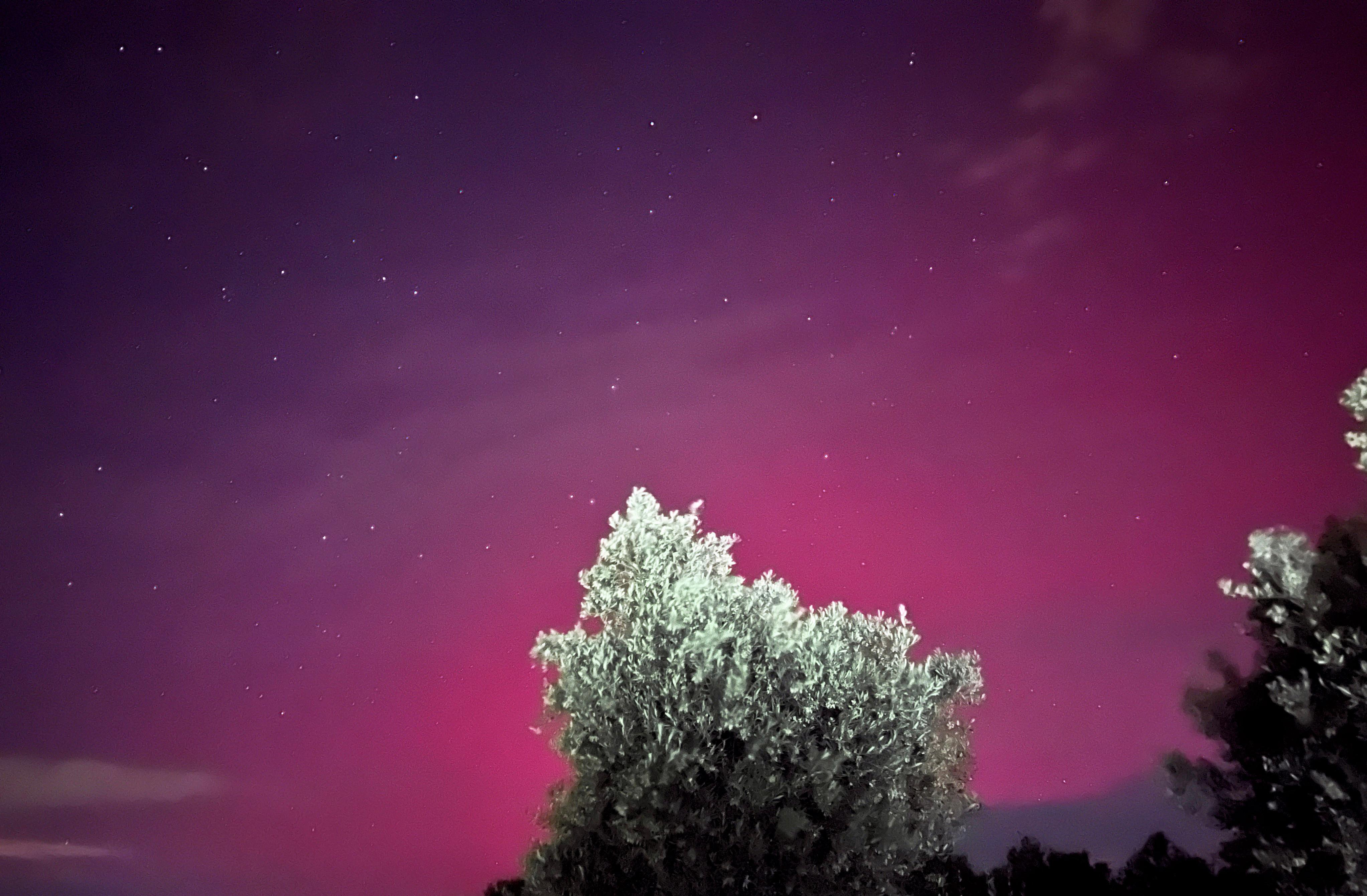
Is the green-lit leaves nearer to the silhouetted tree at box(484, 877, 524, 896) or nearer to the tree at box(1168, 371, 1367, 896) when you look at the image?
the tree at box(1168, 371, 1367, 896)

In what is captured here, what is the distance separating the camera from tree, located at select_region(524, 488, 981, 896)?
17.6 meters

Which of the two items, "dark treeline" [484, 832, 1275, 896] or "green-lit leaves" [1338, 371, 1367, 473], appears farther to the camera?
"dark treeline" [484, 832, 1275, 896]

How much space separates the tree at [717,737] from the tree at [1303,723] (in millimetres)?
7040

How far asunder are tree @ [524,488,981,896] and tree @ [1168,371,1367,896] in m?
7.04

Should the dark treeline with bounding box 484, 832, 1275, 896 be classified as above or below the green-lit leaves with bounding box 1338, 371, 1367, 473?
below

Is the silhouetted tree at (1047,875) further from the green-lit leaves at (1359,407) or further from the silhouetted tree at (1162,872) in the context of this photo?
the green-lit leaves at (1359,407)

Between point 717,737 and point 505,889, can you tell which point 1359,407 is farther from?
point 505,889

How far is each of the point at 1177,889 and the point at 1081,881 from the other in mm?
6684

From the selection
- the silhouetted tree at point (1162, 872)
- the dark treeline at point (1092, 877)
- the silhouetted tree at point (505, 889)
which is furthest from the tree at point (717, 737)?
the silhouetted tree at point (505, 889)

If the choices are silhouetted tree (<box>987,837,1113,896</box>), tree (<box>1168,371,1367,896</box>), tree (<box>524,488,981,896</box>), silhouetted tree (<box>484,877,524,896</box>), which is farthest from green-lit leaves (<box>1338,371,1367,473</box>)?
silhouetted tree (<box>484,877,524,896</box>)

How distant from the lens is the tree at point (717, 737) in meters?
17.6

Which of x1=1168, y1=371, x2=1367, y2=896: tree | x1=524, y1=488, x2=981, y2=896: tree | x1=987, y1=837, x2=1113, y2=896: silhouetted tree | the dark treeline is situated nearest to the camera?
x1=524, y1=488, x2=981, y2=896: tree

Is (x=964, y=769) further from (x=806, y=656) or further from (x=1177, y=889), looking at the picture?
(x=1177, y=889)

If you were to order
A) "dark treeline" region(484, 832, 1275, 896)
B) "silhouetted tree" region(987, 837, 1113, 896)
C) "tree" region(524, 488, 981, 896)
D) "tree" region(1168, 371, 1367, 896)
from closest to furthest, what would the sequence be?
"tree" region(524, 488, 981, 896) → "tree" region(1168, 371, 1367, 896) → "dark treeline" region(484, 832, 1275, 896) → "silhouetted tree" region(987, 837, 1113, 896)
